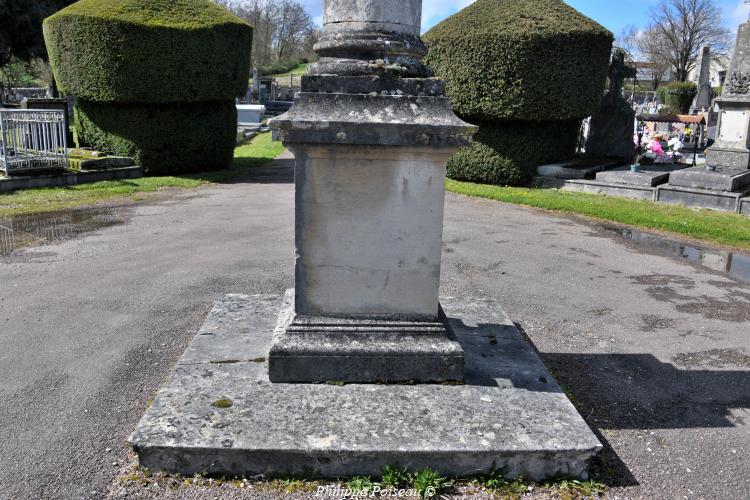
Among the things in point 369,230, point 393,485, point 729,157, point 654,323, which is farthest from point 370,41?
point 729,157

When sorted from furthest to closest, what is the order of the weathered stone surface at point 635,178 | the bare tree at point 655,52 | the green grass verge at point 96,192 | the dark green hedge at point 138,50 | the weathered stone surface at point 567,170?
the bare tree at point 655,52, the weathered stone surface at point 567,170, the dark green hedge at point 138,50, the weathered stone surface at point 635,178, the green grass verge at point 96,192

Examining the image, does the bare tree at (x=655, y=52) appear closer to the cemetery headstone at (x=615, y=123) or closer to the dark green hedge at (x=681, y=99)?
the dark green hedge at (x=681, y=99)

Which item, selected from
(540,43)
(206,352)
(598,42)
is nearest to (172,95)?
(540,43)

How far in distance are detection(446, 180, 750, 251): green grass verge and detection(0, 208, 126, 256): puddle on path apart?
23.1 feet

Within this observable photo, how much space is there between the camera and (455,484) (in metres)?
2.92

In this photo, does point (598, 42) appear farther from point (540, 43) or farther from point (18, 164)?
point (18, 164)

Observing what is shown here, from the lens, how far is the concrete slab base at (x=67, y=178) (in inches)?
468

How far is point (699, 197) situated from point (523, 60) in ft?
14.8

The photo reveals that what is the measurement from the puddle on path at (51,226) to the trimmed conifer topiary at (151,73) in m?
4.83

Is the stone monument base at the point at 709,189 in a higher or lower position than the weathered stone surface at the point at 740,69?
lower

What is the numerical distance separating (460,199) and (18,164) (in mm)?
8919

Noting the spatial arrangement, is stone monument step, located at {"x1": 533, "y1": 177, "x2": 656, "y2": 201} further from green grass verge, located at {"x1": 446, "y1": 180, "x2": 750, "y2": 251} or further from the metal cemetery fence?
the metal cemetery fence

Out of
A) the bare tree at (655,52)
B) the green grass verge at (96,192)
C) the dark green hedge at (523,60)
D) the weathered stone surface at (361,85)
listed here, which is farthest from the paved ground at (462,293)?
the bare tree at (655,52)

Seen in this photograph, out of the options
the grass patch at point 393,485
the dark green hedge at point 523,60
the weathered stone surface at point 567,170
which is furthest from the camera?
the weathered stone surface at point 567,170
